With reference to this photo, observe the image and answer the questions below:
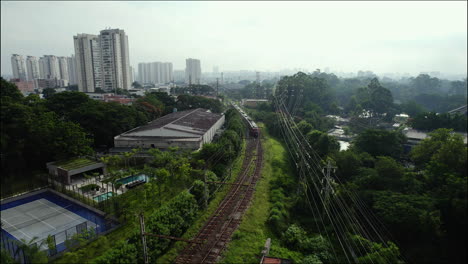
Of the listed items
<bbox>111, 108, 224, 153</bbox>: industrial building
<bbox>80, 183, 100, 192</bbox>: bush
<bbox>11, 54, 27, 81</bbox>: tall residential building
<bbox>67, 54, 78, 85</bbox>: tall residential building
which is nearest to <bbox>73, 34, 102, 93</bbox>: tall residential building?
<bbox>67, 54, 78, 85</bbox>: tall residential building

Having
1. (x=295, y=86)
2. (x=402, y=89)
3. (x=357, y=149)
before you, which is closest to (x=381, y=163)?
(x=357, y=149)

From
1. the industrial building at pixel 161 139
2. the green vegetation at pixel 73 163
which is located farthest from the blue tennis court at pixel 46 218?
the industrial building at pixel 161 139

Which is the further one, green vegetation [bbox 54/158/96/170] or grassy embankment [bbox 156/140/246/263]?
green vegetation [bbox 54/158/96/170]

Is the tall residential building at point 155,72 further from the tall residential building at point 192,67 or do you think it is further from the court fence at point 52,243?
the court fence at point 52,243

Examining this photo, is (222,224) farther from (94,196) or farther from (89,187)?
(89,187)

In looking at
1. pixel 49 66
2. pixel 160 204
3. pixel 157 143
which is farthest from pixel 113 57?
pixel 160 204

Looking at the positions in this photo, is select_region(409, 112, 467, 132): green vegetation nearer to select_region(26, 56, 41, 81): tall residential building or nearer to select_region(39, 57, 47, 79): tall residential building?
select_region(26, 56, 41, 81): tall residential building
